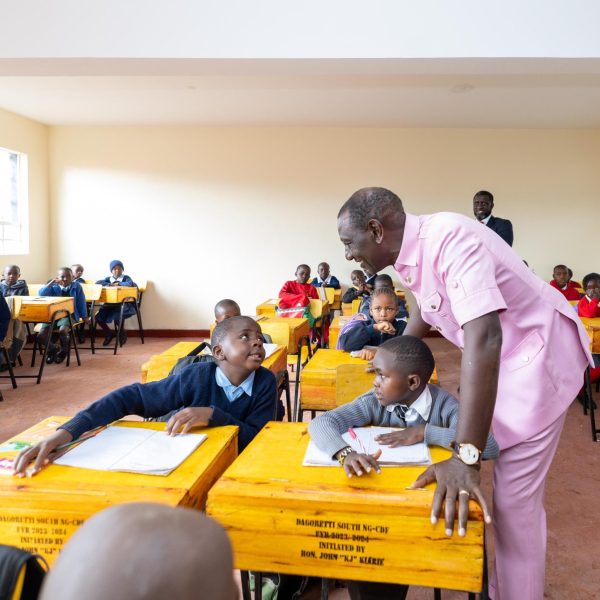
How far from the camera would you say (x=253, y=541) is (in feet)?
3.46

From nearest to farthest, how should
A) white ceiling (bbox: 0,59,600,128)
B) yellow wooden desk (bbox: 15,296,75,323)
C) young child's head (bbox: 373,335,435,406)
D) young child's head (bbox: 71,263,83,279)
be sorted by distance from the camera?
young child's head (bbox: 373,335,435,406) < yellow wooden desk (bbox: 15,296,75,323) < white ceiling (bbox: 0,59,600,128) < young child's head (bbox: 71,263,83,279)

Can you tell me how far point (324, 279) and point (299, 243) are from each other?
0.71 meters

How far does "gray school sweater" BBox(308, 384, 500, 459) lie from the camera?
123 cm

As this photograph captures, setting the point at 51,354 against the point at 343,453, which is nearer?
the point at 343,453

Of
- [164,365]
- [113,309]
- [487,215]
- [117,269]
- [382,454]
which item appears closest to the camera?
[382,454]

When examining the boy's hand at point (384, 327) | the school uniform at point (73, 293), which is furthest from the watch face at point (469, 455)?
the school uniform at point (73, 293)

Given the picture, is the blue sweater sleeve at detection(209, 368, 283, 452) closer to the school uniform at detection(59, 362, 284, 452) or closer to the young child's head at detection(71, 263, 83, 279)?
the school uniform at detection(59, 362, 284, 452)

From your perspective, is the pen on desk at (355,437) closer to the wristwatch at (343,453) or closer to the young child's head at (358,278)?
the wristwatch at (343,453)

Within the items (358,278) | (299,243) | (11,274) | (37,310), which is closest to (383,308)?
(37,310)

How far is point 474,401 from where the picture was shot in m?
1.07

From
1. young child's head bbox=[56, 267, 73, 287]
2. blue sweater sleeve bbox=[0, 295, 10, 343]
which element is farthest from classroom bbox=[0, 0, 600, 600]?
blue sweater sleeve bbox=[0, 295, 10, 343]

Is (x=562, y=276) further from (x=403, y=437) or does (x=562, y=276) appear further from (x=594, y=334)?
(x=403, y=437)

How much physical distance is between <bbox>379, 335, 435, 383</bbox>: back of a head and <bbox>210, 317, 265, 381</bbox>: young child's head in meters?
0.48

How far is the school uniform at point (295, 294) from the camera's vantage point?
564 cm
